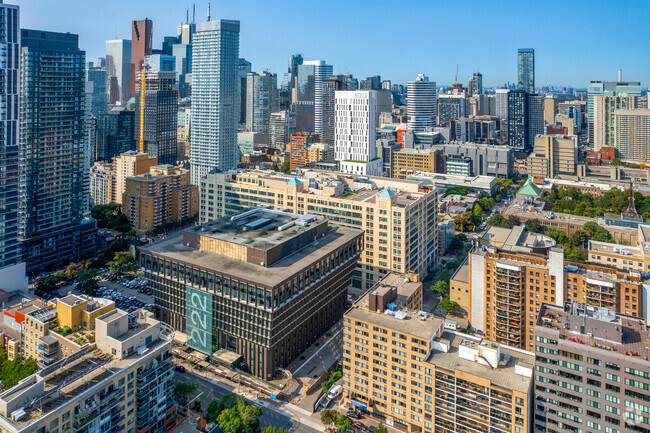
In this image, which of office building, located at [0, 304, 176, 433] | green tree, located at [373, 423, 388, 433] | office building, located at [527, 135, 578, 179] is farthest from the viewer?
office building, located at [527, 135, 578, 179]

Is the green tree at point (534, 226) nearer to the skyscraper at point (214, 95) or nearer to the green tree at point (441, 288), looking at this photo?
the green tree at point (441, 288)

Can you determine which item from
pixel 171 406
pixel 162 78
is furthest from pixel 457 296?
pixel 162 78

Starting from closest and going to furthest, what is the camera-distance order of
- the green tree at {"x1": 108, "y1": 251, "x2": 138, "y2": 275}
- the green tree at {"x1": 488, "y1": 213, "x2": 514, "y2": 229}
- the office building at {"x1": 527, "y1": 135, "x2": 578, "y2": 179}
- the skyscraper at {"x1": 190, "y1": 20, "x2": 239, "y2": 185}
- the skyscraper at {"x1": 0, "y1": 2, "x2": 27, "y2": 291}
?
the skyscraper at {"x1": 0, "y1": 2, "x2": 27, "y2": 291} < the green tree at {"x1": 108, "y1": 251, "x2": 138, "y2": 275} < the green tree at {"x1": 488, "y1": 213, "x2": 514, "y2": 229} < the skyscraper at {"x1": 190, "y1": 20, "x2": 239, "y2": 185} < the office building at {"x1": 527, "y1": 135, "x2": 578, "y2": 179}

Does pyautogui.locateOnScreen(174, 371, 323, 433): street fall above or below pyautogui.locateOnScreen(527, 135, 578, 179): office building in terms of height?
below

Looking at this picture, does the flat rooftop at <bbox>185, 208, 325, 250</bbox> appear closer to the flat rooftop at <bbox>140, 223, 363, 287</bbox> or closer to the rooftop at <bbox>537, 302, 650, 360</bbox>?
the flat rooftop at <bbox>140, 223, 363, 287</bbox>

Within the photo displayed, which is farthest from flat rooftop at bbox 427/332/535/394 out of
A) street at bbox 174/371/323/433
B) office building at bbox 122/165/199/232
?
office building at bbox 122/165/199/232

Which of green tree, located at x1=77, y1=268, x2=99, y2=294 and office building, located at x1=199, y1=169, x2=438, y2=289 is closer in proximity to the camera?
office building, located at x1=199, y1=169, x2=438, y2=289

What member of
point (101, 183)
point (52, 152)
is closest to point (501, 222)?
point (52, 152)
